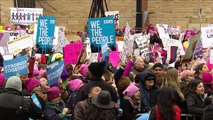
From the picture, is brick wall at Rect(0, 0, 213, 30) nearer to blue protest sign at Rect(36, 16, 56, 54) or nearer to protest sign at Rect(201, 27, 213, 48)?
protest sign at Rect(201, 27, 213, 48)

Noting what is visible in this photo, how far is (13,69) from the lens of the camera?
29.8 feet

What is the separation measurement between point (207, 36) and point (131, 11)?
1468 cm

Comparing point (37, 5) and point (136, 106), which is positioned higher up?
point (37, 5)

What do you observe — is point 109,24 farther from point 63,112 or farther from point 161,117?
point 161,117

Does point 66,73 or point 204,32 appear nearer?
point 66,73

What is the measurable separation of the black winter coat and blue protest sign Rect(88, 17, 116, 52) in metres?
3.70

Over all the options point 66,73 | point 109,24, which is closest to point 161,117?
point 66,73

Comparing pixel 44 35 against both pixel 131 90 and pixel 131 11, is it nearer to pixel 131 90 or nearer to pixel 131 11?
pixel 131 90

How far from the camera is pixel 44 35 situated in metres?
12.0

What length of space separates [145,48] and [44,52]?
8.99 ft

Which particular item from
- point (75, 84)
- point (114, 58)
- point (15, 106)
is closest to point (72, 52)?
point (114, 58)

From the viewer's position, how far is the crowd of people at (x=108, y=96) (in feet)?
22.1

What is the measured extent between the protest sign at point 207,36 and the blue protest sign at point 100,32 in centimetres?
351

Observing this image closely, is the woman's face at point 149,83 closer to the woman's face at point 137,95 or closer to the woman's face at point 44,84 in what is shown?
the woman's face at point 137,95
